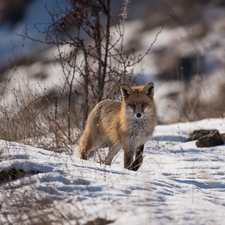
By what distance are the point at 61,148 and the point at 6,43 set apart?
20.7 metres

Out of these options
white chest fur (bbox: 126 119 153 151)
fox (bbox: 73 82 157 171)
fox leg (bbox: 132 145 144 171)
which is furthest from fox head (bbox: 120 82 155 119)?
fox leg (bbox: 132 145 144 171)

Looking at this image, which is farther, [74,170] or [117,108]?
[117,108]

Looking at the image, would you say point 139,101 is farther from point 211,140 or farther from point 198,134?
point 198,134

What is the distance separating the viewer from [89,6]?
219 inches

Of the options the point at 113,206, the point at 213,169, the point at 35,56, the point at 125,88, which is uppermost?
the point at 35,56

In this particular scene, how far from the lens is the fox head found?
13.7 feet

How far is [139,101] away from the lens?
4.21 m

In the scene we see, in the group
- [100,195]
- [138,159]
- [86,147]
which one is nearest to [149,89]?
[138,159]

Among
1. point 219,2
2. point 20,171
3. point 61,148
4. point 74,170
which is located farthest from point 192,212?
point 219,2

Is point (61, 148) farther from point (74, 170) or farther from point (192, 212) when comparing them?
point (192, 212)

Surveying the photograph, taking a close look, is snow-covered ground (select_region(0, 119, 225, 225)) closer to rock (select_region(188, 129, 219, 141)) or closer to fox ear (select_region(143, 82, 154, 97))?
fox ear (select_region(143, 82, 154, 97))

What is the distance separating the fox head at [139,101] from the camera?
4.16 meters

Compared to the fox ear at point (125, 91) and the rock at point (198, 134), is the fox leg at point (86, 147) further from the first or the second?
the rock at point (198, 134)

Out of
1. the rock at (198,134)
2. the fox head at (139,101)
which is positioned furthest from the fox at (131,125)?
the rock at (198,134)
